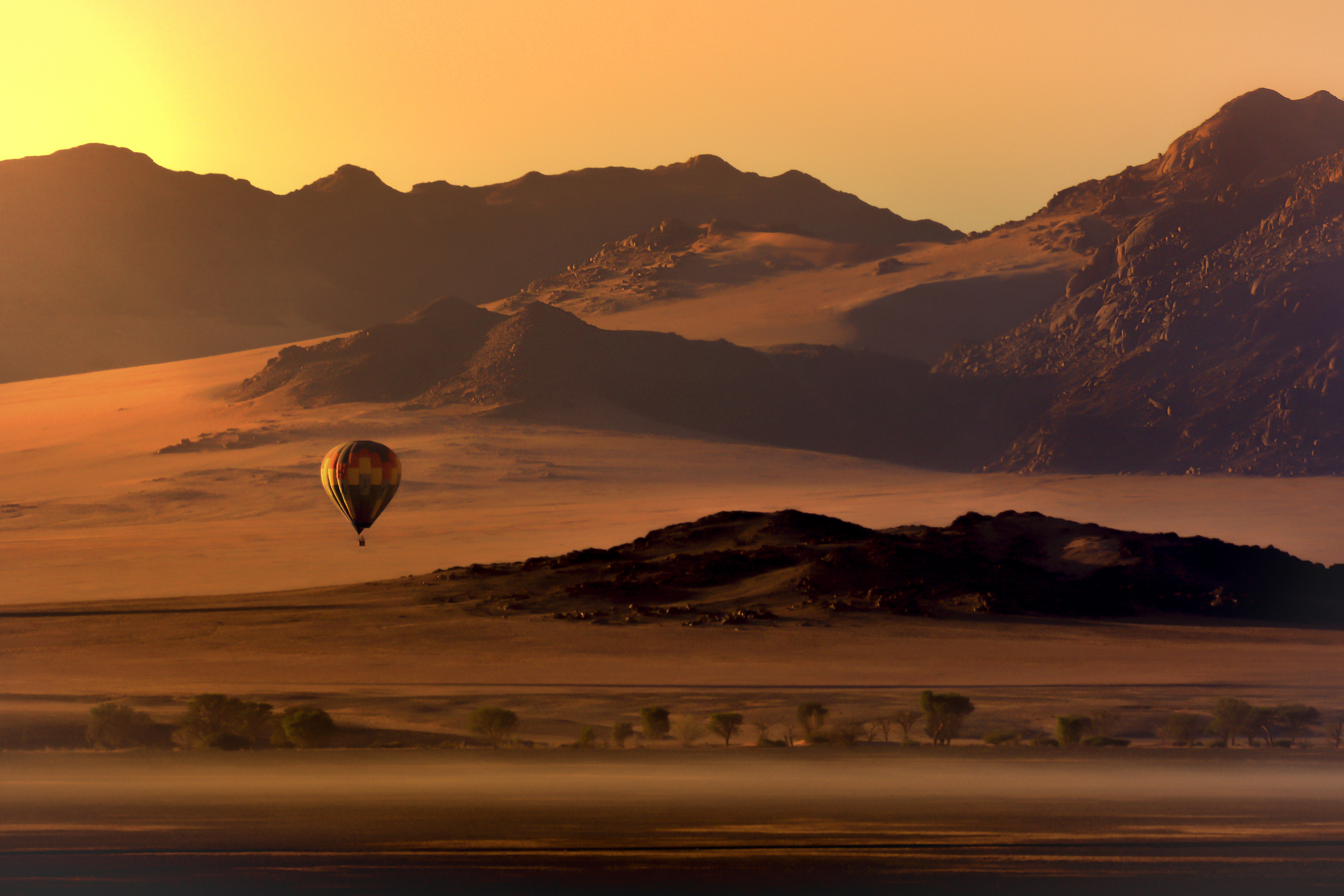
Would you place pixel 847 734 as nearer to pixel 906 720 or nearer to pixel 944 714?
pixel 906 720

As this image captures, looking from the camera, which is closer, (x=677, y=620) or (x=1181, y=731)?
(x=1181, y=731)

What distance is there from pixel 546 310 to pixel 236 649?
138476 millimetres

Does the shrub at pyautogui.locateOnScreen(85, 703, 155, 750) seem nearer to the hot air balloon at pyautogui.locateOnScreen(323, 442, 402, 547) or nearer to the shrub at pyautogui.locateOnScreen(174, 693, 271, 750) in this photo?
the shrub at pyautogui.locateOnScreen(174, 693, 271, 750)

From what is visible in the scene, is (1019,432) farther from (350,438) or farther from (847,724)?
(847,724)

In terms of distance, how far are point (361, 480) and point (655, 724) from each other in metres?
33.6

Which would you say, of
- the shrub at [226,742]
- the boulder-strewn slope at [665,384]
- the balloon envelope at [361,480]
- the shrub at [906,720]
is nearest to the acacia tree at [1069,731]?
the shrub at [906,720]

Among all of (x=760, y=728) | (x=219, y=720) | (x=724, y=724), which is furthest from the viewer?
(x=760, y=728)

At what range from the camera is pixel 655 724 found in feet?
104

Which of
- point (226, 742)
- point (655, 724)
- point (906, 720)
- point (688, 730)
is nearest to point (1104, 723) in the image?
point (906, 720)

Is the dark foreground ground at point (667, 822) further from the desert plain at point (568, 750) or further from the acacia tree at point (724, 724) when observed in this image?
the acacia tree at point (724, 724)

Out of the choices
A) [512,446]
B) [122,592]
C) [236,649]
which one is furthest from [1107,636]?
[512,446]

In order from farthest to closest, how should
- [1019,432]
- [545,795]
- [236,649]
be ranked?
[1019,432] → [236,649] → [545,795]

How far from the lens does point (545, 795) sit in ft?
74.7

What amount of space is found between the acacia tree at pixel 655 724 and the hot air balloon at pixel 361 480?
32.1 metres
